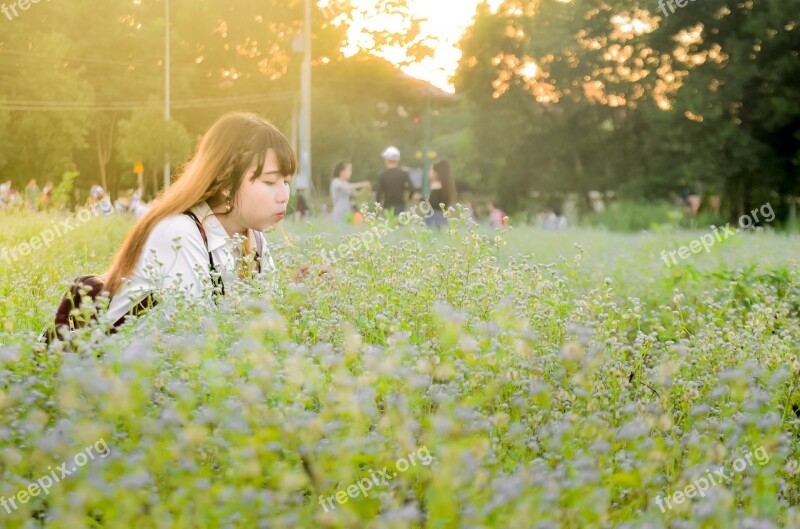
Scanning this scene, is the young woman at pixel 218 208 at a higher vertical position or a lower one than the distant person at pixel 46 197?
higher

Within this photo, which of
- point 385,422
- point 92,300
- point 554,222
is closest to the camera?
point 385,422

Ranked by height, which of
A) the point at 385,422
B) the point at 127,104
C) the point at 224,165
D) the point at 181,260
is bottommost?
the point at 385,422

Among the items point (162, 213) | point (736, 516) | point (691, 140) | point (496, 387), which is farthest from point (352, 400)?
point (691, 140)

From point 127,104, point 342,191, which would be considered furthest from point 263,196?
point 127,104

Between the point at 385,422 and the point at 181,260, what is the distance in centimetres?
195

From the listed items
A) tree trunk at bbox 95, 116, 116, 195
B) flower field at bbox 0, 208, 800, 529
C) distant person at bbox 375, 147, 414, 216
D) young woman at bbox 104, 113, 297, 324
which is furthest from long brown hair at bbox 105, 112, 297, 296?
tree trunk at bbox 95, 116, 116, 195

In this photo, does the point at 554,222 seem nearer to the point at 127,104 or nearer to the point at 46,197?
the point at 46,197

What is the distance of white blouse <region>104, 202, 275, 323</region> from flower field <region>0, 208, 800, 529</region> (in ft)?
0.78

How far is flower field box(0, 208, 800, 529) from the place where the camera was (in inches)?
96.5

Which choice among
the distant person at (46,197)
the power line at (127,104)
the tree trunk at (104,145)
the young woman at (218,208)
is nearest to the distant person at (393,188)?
the distant person at (46,197)

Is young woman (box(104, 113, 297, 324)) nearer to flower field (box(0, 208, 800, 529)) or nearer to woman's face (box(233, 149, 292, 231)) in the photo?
woman's face (box(233, 149, 292, 231))

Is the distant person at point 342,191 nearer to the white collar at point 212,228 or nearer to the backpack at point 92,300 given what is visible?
the white collar at point 212,228

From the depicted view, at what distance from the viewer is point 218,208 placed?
16.0ft

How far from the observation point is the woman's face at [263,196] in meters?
4.77
